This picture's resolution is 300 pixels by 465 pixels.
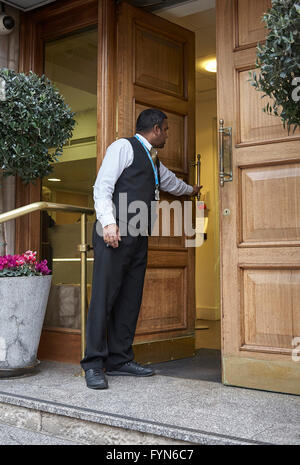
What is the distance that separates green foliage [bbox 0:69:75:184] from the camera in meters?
2.87

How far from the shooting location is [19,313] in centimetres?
277

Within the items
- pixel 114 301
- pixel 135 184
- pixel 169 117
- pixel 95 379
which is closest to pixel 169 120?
pixel 169 117

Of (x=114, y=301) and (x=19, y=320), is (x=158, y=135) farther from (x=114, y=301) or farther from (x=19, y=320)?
(x=19, y=320)

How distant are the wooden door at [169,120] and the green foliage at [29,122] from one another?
368 mm

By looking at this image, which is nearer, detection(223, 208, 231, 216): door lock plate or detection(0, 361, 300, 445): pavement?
detection(0, 361, 300, 445): pavement

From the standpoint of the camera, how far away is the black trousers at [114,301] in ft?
8.82

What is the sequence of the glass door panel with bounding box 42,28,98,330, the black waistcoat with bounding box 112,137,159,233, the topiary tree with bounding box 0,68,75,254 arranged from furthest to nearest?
the glass door panel with bounding box 42,28,98,330
the topiary tree with bounding box 0,68,75,254
the black waistcoat with bounding box 112,137,159,233

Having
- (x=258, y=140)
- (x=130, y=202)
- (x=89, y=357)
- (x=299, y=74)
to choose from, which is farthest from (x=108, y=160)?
(x=299, y=74)

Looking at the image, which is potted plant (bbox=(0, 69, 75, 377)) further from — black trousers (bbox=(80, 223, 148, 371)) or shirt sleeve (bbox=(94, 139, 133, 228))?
shirt sleeve (bbox=(94, 139, 133, 228))

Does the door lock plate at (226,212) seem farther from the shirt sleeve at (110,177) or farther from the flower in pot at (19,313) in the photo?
the flower in pot at (19,313)

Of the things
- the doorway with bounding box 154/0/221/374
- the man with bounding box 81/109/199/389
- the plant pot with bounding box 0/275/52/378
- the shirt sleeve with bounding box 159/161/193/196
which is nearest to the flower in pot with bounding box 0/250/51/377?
the plant pot with bounding box 0/275/52/378

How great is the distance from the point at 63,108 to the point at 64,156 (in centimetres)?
58

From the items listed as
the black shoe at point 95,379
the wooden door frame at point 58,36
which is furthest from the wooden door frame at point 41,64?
the black shoe at point 95,379

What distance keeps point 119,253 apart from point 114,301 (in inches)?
10.6
